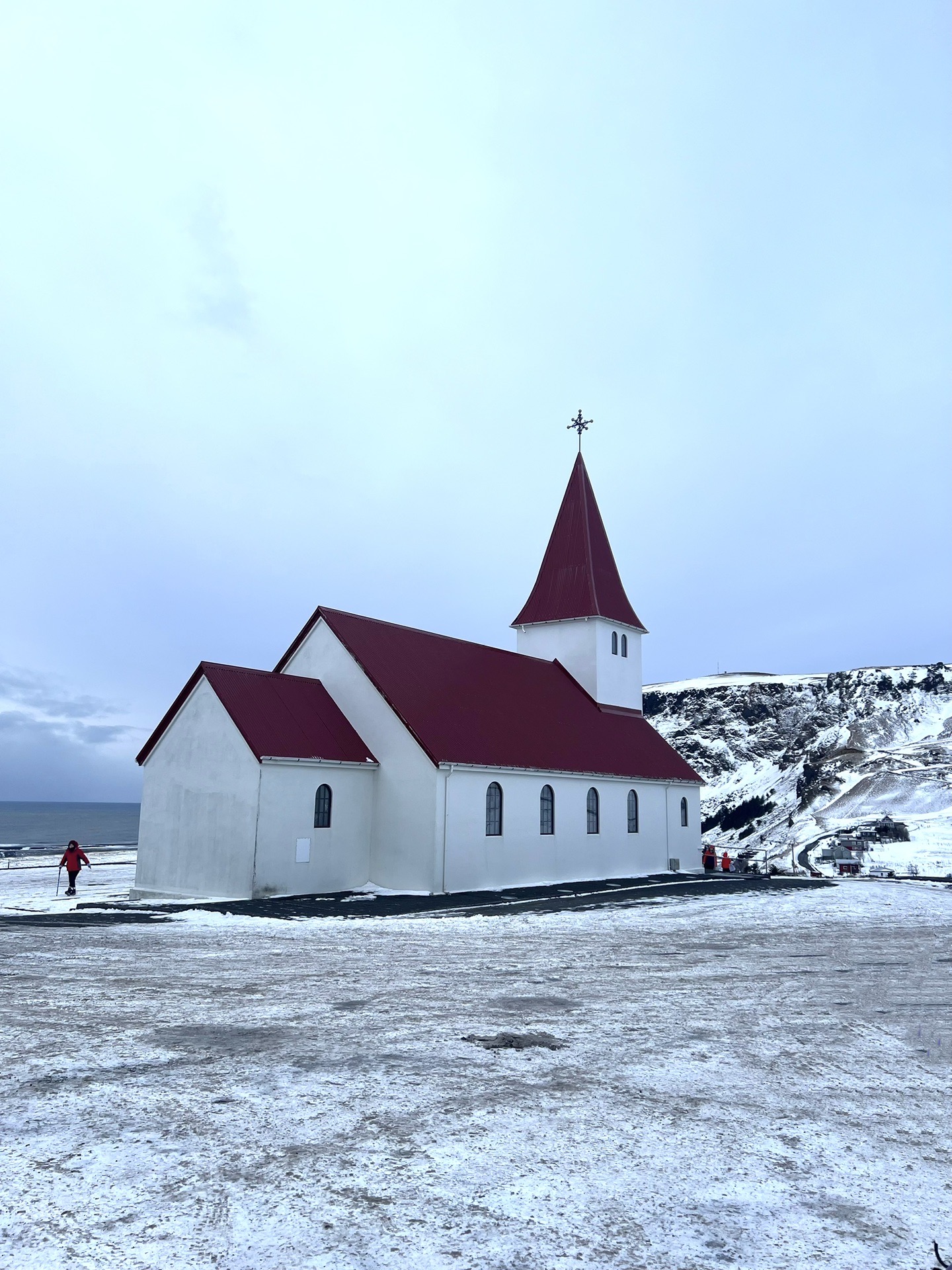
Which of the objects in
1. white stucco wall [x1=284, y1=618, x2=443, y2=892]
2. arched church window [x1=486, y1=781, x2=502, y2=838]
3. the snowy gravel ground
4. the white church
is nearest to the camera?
the snowy gravel ground

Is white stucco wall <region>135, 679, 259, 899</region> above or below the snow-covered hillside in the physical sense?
below

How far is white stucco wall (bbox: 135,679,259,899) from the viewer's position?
76.6 ft

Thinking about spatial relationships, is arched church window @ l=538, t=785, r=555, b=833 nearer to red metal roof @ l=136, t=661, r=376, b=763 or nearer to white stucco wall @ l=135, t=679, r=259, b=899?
red metal roof @ l=136, t=661, r=376, b=763

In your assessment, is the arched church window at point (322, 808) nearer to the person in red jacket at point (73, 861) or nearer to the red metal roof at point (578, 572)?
the person in red jacket at point (73, 861)

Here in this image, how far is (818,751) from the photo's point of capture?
235 ft

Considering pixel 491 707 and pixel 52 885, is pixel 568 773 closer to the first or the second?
pixel 491 707

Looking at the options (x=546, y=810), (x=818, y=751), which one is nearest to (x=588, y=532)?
(x=546, y=810)

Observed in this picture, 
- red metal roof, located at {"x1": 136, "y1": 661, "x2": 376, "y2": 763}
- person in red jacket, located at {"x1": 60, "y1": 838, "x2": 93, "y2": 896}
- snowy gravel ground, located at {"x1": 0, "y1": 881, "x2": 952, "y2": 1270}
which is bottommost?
snowy gravel ground, located at {"x1": 0, "y1": 881, "x2": 952, "y2": 1270}

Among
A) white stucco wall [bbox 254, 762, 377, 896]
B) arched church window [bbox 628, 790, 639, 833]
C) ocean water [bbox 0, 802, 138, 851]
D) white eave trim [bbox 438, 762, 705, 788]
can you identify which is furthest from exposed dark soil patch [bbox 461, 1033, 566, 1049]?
ocean water [bbox 0, 802, 138, 851]

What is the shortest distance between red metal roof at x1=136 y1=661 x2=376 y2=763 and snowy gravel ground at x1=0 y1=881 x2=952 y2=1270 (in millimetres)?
10642

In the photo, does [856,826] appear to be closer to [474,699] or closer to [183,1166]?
[474,699]

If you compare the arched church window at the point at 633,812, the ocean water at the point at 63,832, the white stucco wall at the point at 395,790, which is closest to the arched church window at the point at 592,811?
the arched church window at the point at 633,812

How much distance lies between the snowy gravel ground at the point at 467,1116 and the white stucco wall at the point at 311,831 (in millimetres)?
9775

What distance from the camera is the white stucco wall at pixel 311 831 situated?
23.3 metres
